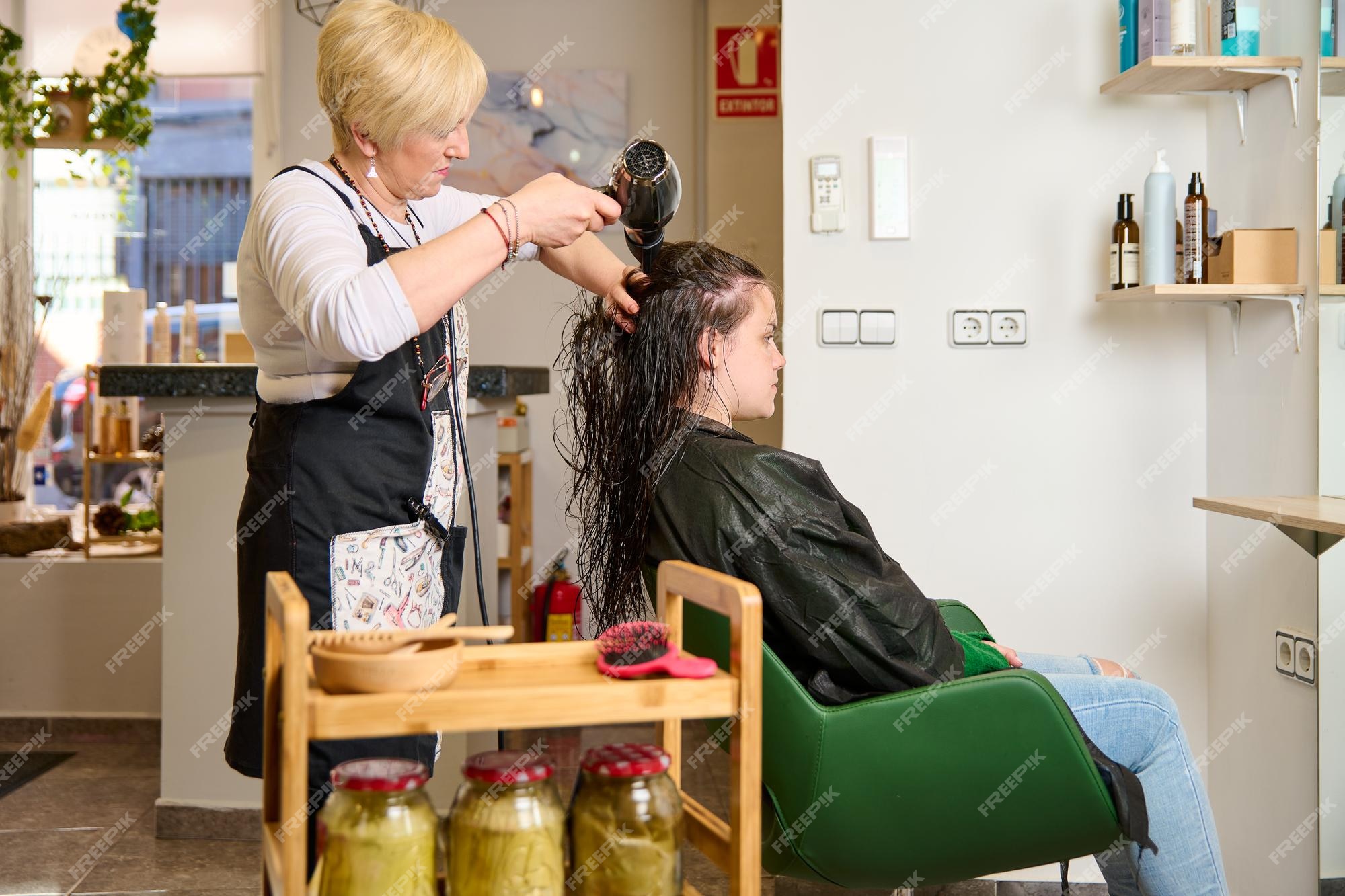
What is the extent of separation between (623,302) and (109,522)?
283 centimetres

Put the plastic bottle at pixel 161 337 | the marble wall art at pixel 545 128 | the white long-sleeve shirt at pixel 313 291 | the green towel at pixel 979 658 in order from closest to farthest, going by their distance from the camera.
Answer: the white long-sleeve shirt at pixel 313 291 → the green towel at pixel 979 658 → the plastic bottle at pixel 161 337 → the marble wall art at pixel 545 128

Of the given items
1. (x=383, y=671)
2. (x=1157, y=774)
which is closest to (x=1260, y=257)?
(x=1157, y=774)

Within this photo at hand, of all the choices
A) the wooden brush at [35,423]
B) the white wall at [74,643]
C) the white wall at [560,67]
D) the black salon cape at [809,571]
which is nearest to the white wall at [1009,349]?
the black salon cape at [809,571]

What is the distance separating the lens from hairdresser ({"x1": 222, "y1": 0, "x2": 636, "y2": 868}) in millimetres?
1347

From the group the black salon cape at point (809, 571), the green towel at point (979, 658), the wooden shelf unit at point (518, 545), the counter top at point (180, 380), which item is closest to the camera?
the black salon cape at point (809, 571)

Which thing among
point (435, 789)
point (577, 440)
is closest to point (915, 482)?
point (577, 440)

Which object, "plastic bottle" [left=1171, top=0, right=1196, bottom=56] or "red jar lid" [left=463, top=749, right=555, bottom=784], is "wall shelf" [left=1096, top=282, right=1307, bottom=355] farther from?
"red jar lid" [left=463, top=749, right=555, bottom=784]

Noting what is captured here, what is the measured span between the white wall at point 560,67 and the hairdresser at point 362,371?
3049 mm

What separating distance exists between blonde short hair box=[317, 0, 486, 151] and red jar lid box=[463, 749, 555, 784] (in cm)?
76

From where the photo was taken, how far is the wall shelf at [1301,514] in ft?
5.94

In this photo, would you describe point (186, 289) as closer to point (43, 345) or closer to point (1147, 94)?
point (43, 345)

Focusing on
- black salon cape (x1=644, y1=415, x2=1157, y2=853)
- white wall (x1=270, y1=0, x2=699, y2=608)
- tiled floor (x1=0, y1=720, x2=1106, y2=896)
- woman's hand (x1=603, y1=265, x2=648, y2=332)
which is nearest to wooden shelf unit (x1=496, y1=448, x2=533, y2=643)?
→ white wall (x1=270, y1=0, x2=699, y2=608)

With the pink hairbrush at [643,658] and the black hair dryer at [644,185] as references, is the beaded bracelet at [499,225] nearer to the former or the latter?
the black hair dryer at [644,185]

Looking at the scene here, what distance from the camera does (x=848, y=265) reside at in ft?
8.09
